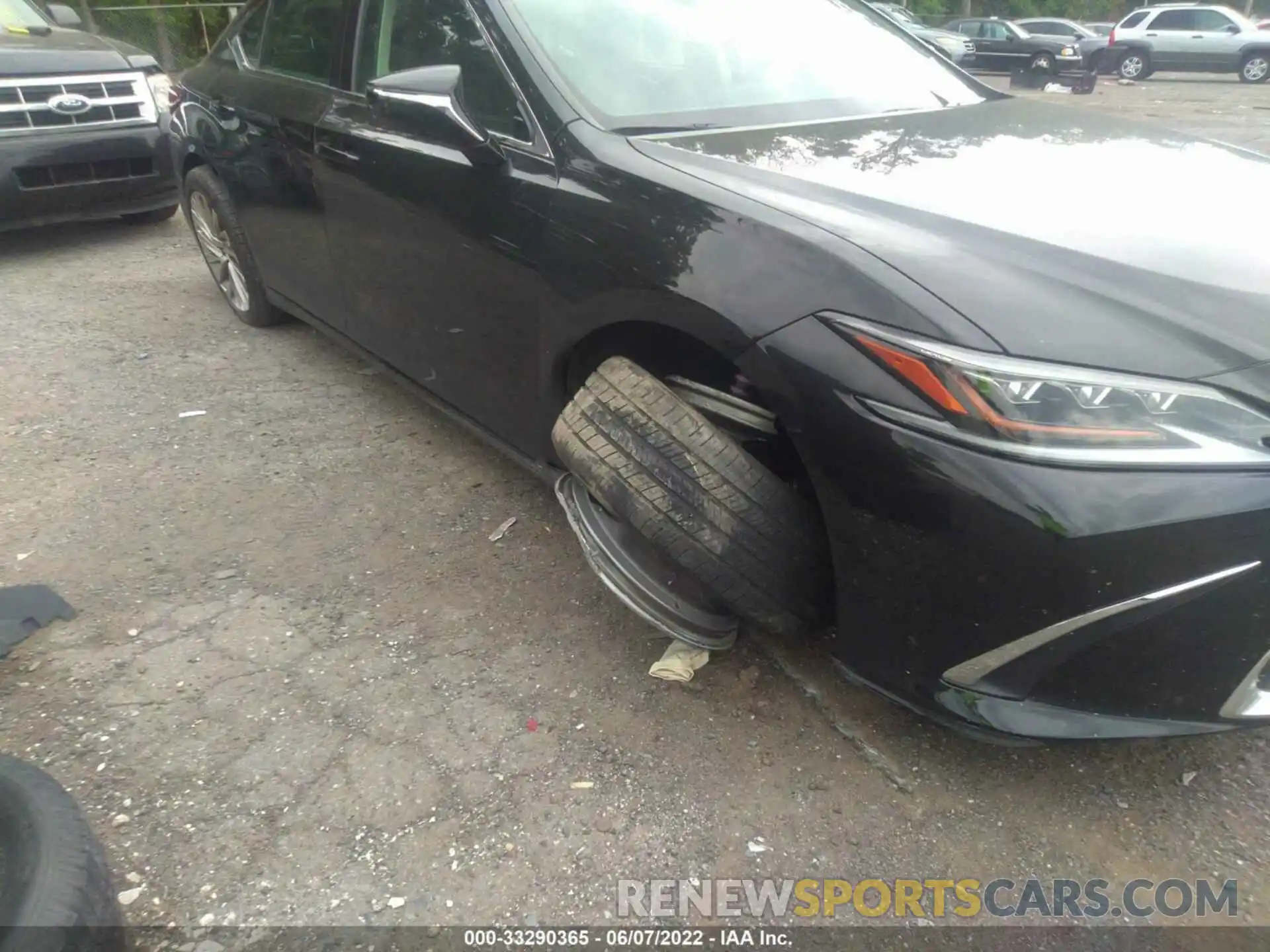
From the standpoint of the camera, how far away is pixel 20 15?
634 centimetres

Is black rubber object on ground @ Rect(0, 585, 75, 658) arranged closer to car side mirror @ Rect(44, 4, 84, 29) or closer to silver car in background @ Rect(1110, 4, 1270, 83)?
car side mirror @ Rect(44, 4, 84, 29)

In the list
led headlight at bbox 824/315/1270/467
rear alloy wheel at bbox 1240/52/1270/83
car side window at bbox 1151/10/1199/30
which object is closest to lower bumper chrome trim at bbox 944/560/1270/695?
led headlight at bbox 824/315/1270/467

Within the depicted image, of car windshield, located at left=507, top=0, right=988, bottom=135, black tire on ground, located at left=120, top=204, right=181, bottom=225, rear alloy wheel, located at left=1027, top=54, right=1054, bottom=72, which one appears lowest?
black tire on ground, located at left=120, top=204, right=181, bottom=225

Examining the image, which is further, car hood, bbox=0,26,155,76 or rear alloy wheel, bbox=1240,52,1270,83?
rear alloy wheel, bbox=1240,52,1270,83

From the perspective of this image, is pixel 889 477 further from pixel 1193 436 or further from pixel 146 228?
pixel 146 228

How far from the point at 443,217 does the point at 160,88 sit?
4933mm

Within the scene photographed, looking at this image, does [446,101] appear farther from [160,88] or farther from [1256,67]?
[1256,67]

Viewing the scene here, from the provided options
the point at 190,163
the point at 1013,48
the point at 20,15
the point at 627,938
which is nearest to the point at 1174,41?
the point at 1013,48

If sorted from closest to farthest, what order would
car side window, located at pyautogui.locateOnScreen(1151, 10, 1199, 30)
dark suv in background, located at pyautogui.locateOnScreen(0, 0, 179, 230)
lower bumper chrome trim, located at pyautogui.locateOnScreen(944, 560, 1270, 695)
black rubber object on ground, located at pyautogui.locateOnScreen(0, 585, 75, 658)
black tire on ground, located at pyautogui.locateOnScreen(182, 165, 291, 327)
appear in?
1. lower bumper chrome trim, located at pyautogui.locateOnScreen(944, 560, 1270, 695)
2. black rubber object on ground, located at pyautogui.locateOnScreen(0, 585, 75, 658)
3. black tire on ground, located at pyautogui.locateOnScreen(182, 165, 291, 327)
4. dark suv in background, located at pyautogui.locateOnScreen(0, 0, 179, 230)
5. car side window, located at pyautogui.locateOnScreen(1151, 10, 1199, 30)

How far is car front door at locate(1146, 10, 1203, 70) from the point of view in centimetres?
2128

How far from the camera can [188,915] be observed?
1793 millimetres

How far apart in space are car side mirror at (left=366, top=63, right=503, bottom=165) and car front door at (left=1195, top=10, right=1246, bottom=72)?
24312mm

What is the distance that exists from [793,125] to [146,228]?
19.7 feet

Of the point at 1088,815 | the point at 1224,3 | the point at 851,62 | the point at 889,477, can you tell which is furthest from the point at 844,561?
the point at 1224,3
